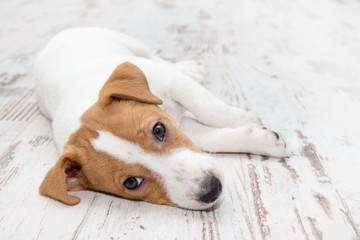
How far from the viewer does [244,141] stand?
2393 millimetres

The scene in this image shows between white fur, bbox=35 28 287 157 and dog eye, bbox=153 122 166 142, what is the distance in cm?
45

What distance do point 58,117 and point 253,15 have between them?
3692 millimetres

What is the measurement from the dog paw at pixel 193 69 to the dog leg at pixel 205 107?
2.75ft

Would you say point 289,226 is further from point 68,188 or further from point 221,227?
point 68,188

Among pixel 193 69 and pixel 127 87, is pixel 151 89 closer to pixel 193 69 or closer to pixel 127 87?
pixel 127 87

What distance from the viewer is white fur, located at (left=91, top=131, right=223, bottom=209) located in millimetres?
1929

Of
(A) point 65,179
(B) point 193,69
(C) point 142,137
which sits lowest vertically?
(B) point 193,69

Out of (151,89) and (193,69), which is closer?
(151,89)

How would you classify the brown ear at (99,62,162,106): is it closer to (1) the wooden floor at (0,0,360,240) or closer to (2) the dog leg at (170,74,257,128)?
(2) the dog leg at (170,74,257,128)

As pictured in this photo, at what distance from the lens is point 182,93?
256 centimetres

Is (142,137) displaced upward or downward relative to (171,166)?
upward

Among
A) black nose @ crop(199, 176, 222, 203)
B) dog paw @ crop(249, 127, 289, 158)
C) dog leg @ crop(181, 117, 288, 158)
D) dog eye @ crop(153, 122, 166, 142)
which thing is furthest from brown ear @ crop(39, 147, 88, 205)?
dog paw @ crop(249, 127, 289, 158)

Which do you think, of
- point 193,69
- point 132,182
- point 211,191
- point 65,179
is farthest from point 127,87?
point 193,69

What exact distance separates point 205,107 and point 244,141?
352 mm
